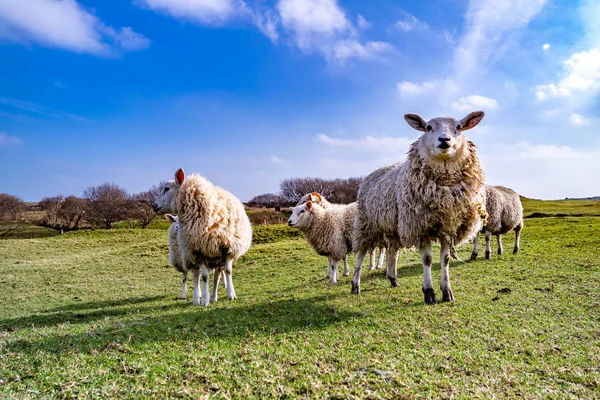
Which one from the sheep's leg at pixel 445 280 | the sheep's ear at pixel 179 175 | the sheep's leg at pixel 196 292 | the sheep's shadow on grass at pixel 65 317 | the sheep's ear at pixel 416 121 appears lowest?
the sheep's shadow on grass at pixel 65 317

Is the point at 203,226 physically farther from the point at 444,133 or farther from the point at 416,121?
the point at 444,133

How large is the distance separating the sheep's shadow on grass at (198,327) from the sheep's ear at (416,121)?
410 cm

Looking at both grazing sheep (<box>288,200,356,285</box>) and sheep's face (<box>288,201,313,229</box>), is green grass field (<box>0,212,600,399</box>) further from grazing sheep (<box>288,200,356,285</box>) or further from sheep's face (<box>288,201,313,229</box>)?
sheep's face (<box>288,201,313,229</box>)

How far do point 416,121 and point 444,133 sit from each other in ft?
3.74

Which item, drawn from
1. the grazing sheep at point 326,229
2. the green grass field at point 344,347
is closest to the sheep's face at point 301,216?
the grazing sheep at point 326,229

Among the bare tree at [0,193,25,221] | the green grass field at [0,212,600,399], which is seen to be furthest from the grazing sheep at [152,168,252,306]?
the bare tree at [0,193,25,221]

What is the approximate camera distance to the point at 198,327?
217 inches

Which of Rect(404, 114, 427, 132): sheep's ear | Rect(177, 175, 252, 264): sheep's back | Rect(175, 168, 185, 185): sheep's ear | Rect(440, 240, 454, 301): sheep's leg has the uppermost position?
Rect(404, 114, 427, 132): sheep's ear

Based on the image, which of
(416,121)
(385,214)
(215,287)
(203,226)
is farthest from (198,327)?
(416,121)

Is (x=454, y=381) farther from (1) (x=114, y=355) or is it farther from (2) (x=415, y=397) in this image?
(1) (x=114, y=355)

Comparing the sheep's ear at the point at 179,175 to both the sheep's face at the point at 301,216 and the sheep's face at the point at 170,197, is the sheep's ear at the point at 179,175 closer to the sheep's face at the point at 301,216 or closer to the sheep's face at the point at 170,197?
the sheep's face at the point at 170,197

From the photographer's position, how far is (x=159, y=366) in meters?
3.77

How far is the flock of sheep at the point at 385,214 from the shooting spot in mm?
6625

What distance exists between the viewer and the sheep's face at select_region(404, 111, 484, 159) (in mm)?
6312
